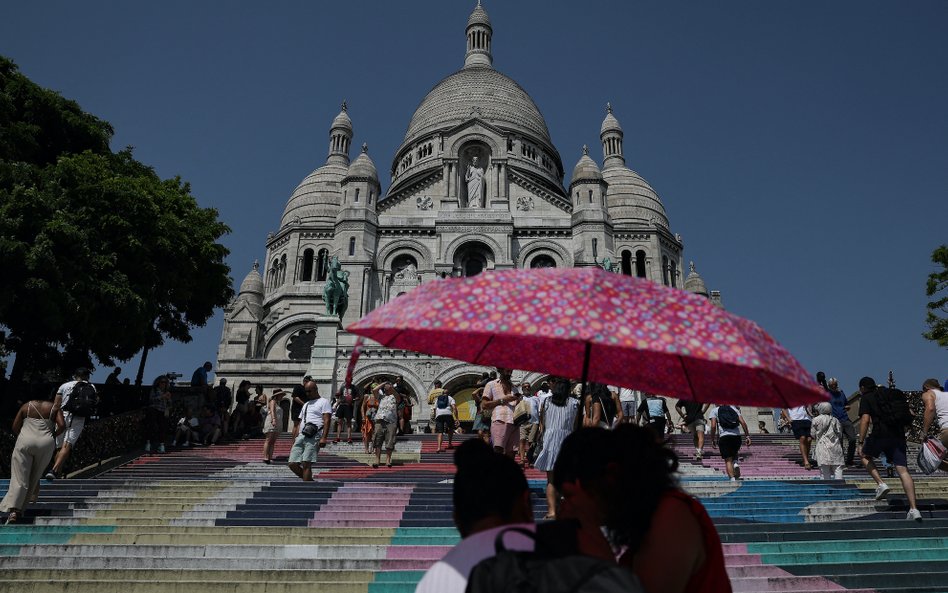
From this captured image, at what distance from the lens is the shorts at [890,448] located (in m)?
8.41

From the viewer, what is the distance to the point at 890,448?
8.55m

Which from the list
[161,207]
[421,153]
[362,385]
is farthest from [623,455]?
[421,153]

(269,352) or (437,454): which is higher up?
(269,352)

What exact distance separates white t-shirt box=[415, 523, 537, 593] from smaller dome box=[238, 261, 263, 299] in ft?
137

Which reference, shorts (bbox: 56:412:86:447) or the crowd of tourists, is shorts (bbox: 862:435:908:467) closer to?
the crowd of tourists

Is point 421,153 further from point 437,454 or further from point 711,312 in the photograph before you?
point 711,312

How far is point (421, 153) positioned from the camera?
157ft

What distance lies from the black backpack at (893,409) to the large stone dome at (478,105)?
41968mm

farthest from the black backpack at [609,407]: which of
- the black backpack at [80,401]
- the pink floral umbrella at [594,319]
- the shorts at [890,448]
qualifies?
the black backpack at [80,401]

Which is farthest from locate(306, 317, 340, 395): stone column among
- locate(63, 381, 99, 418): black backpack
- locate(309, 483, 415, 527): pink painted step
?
locate(309, 483, 415, 527): pink painted step

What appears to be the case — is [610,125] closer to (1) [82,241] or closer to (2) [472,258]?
(2) [472,258]

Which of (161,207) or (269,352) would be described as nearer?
(161,207)

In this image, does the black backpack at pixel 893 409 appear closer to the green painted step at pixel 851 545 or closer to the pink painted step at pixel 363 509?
the green painted step at pixel 851 545

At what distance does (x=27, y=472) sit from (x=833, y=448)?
11204 millimetres
